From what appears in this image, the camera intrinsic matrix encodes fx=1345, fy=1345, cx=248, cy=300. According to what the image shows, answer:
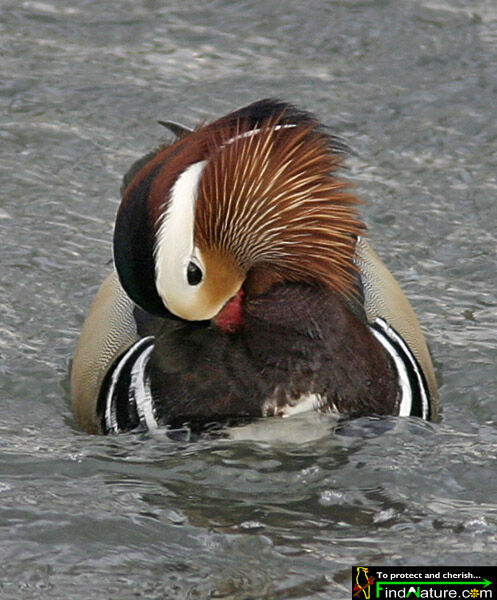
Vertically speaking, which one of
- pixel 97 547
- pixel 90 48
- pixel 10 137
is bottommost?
pixel 97 547

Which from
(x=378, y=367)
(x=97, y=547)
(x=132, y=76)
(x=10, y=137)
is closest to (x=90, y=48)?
(x=132, y=76)

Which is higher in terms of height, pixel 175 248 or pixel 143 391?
pixel 175 248

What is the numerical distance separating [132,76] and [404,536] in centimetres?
498

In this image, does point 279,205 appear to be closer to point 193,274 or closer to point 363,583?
point 193,274

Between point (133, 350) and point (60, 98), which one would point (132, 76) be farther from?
point (133, 350)

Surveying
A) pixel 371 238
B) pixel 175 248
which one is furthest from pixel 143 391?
pixel 371 238

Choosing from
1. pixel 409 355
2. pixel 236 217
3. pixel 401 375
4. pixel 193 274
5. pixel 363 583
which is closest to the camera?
pixel 363 583

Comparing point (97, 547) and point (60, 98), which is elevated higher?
point (60, 98)

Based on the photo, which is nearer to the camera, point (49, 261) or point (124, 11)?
point (49, 261)

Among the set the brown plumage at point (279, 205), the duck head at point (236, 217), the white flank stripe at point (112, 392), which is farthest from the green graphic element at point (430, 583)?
the white flank stripe at point (112, 392)

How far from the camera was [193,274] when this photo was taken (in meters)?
5.29

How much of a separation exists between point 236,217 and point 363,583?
1641 millimetres

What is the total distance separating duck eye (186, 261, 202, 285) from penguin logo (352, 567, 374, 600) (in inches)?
52.0

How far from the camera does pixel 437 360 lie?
22.7ft
